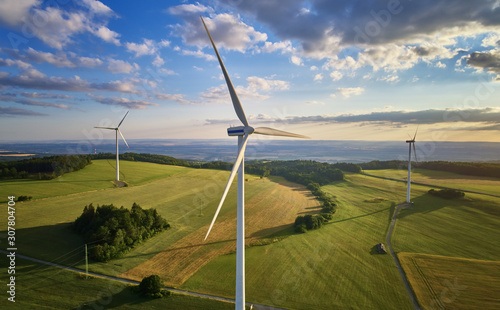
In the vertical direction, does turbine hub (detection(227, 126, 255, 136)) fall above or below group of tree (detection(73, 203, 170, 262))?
above

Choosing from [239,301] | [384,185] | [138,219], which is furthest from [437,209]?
[138,219]

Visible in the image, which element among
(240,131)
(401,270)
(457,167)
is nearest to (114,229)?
(240,131)

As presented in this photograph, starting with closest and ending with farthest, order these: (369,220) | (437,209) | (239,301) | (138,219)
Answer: (239,301), (138,219), (369,220), (437,209)

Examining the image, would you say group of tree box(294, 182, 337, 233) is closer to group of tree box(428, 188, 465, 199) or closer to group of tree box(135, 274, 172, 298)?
group of tree box(135, 274, 172, 298)

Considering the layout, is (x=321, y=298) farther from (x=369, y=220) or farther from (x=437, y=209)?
(x=437, y=209)

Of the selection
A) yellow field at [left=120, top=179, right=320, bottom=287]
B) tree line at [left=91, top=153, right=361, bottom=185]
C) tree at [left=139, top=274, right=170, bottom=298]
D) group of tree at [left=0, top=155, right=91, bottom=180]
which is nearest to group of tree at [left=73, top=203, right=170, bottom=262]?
yellow field at [left=120, top=179, right=320, bottom=287]

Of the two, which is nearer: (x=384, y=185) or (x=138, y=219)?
(x=138, y=219)
